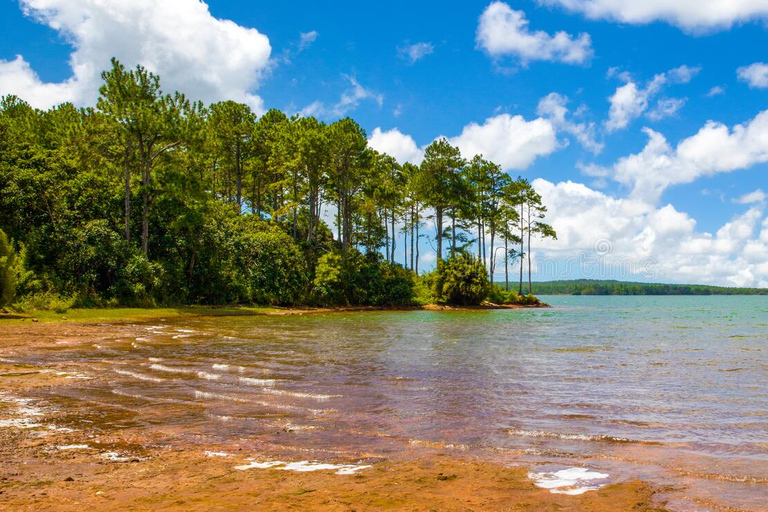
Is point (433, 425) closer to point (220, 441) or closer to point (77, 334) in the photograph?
point (220, 441)

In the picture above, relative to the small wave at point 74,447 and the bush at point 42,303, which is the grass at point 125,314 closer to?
the bush at point 42,303

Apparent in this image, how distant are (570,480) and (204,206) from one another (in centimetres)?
4172

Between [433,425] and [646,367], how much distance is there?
941 cm

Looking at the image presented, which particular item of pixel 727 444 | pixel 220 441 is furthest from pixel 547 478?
pixel 220 441

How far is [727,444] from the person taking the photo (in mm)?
6859

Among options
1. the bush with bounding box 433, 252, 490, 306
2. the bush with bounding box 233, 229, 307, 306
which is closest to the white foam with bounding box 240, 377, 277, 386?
the bush with bounding box 233, 229, 307, 306

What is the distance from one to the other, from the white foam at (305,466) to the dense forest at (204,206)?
76.4 ft

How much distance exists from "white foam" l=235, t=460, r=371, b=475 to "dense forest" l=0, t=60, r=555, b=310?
2329 centimetres

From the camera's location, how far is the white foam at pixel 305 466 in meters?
5.49

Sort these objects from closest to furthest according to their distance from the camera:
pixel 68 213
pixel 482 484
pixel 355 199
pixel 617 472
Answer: pixel 482 484 < pixel 617 472 < pixel 68 213 < pixel 355 199

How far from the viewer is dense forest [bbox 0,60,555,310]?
35.0 metres

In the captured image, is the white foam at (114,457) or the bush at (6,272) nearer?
the white foam at (114,457)

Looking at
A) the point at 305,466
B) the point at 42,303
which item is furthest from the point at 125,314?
the point at 305,466

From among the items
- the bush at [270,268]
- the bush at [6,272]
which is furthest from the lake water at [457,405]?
the bush at [270,268]
